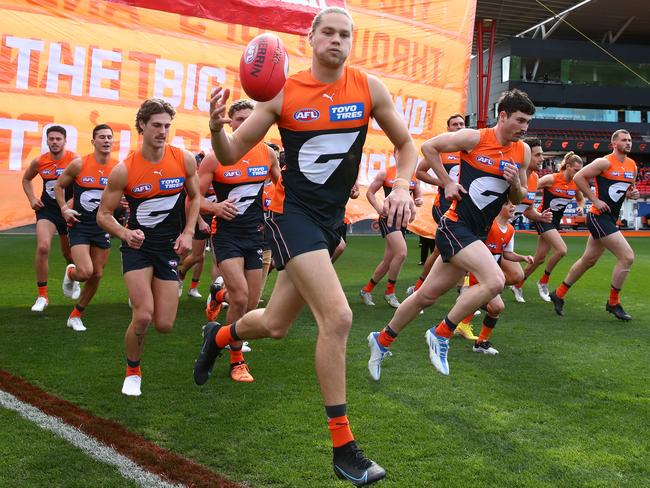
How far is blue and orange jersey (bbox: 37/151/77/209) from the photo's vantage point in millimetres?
8344

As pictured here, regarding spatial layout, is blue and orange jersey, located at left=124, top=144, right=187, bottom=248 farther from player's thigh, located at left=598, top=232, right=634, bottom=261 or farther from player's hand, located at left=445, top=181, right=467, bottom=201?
player's thigh, located at left=598, top=232, right=634, bottom=261

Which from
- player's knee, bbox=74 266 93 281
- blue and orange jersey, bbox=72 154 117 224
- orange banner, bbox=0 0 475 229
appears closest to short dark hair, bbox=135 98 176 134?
blue and orange jersey, bbox=72 154 117 224

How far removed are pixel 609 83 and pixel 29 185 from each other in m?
48.2

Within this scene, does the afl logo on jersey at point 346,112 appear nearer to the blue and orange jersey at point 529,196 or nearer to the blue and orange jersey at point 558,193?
the blue and orange jersey at point 529,196

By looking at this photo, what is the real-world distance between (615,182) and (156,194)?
6.66 meters

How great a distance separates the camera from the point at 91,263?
7.60 meters

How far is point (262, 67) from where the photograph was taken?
11.2 ft

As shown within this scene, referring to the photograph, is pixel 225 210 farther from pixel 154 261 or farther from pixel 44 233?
pixel 44 233

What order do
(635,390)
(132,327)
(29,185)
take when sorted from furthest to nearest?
1. (29,185)
2. (635,390)
3. (132,327)

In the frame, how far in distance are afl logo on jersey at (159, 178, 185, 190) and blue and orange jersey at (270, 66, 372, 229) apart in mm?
1823

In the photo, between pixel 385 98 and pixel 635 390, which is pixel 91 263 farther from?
pixel 635 390

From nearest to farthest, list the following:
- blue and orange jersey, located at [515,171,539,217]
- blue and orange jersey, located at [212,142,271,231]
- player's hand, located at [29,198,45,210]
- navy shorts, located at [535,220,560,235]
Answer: blue and orange jersey, located at [212,142,271,231] → player's hand, located at [29,198,45,210] → blue and orange jersey, located at [515,171,539,217] → navy shorts, located at [535,220,560,235]

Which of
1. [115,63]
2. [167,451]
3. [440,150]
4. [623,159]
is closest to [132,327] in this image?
[167,451]

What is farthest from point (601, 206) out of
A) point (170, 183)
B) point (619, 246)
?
point (170, 183)
